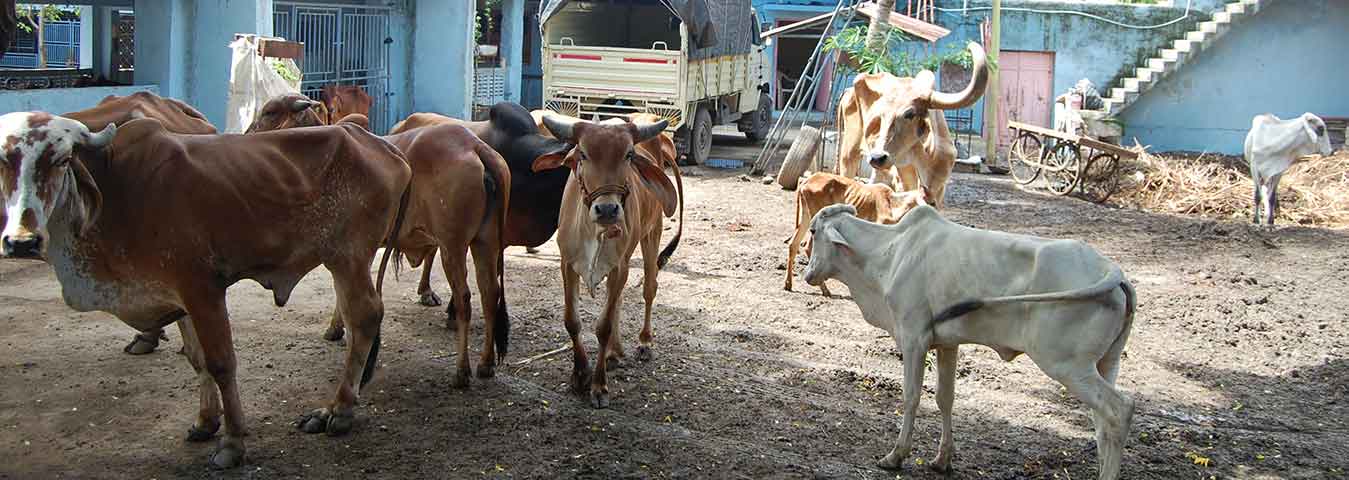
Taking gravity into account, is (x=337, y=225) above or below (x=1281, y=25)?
below

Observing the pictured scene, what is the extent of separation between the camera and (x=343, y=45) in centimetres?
1711

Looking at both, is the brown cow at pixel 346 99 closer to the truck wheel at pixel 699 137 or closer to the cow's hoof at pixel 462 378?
the truck wheel at pixel 699 137

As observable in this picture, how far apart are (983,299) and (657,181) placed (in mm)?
2405

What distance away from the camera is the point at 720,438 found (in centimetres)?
631

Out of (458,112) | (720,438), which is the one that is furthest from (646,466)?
(458,112)

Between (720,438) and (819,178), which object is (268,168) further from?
(819,178)

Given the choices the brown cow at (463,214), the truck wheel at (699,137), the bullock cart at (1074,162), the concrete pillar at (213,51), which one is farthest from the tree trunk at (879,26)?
the brown cow at (463,214)

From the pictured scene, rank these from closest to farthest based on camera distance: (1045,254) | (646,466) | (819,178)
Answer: (1045,254)
(646,466)
(819,178)

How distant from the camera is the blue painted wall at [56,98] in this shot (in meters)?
11.9

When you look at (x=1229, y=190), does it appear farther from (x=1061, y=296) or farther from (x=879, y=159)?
(x=1061, y=296)

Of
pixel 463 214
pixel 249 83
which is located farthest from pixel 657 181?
pixel 249 83

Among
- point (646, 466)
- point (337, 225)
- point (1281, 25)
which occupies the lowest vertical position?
point (646, 466)

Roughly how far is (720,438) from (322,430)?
74.9 inches

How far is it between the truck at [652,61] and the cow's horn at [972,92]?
19.2 ft
